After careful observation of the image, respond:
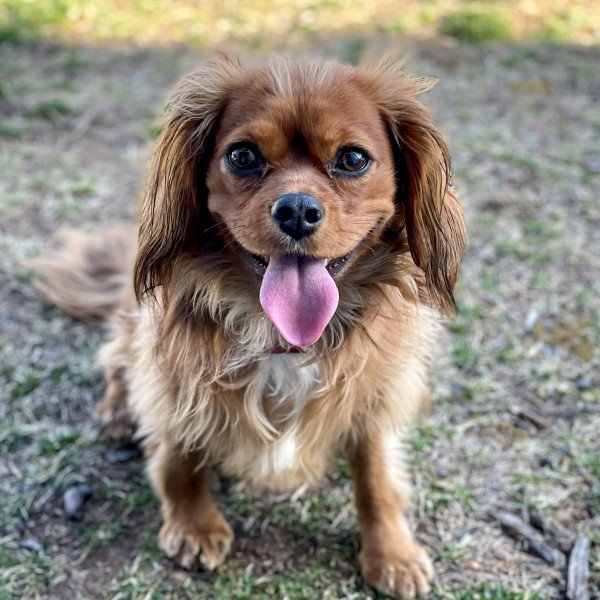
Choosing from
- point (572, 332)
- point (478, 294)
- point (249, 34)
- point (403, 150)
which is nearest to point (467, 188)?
point (478, 294)

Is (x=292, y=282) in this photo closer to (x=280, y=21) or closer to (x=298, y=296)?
(x=298, y=296)

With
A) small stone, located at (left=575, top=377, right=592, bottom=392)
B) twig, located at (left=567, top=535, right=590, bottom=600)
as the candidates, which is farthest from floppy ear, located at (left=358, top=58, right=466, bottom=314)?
small stone, located at (left=575, top=377, right=592, bottom=392)

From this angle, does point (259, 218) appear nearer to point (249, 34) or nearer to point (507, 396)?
point (507, 396)

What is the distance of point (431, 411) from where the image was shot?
10.9ft

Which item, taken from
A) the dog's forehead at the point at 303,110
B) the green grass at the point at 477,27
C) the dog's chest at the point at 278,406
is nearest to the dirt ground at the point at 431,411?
the dog's chest at the point at 278,406

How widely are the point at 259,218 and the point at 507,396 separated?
5.95ft

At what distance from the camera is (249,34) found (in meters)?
7.36

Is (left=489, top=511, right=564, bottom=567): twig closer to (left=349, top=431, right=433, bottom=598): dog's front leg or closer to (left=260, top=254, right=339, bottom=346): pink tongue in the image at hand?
(left=349, top=431, right=433, bottom=598): dog's front leg

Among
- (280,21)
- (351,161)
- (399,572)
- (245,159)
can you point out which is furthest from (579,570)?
(280,21)

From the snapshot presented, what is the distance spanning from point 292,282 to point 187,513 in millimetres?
1099

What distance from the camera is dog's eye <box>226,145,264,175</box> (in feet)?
7.39

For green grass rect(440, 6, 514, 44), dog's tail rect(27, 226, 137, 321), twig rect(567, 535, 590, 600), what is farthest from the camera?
green grass rect(440, 6, 514, 44)

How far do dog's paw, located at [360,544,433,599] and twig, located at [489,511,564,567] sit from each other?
376 mm

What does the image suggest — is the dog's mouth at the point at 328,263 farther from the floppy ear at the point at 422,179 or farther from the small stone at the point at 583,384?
the small stone at the point at 583,384
